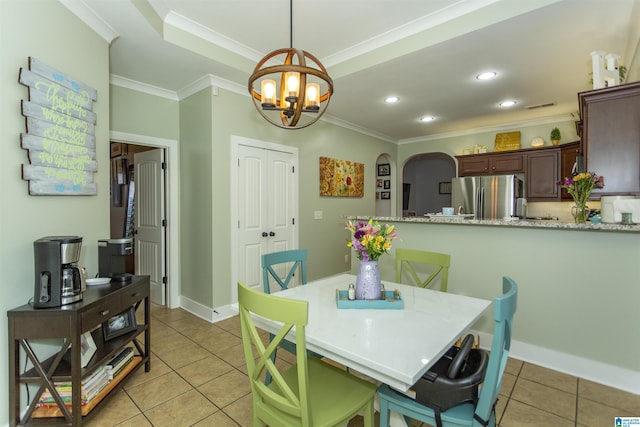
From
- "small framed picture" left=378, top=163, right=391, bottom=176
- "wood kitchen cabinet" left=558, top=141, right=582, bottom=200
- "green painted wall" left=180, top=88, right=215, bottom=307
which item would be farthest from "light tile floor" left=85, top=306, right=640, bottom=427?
"small framed picture" left=378, top=163, right=391, bottom=176

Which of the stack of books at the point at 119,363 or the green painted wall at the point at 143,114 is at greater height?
the green painted wall at the point at 143,114

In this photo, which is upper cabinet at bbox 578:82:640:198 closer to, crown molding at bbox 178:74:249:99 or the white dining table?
the white dining table

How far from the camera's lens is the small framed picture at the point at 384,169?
21.7ft

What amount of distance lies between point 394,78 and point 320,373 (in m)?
3.01

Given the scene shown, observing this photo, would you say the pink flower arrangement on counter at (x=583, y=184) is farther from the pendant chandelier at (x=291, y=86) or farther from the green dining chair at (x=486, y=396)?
the pendant chandelier at (x=291, y=86)

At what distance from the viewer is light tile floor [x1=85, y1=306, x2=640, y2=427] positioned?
1.84 m

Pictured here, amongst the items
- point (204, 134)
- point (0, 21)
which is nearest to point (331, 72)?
point (204, 134)

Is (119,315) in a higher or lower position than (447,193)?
lower

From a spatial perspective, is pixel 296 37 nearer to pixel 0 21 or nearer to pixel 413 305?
pixel 0 21

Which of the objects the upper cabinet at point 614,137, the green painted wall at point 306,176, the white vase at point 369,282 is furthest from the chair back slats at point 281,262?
Answer: the upper cabinet at point 614,137

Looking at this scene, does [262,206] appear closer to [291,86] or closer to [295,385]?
[291,86]

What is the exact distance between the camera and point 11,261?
170cm

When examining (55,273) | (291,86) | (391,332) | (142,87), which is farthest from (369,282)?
(142,87)

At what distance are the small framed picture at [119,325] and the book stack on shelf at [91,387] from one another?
157mm
